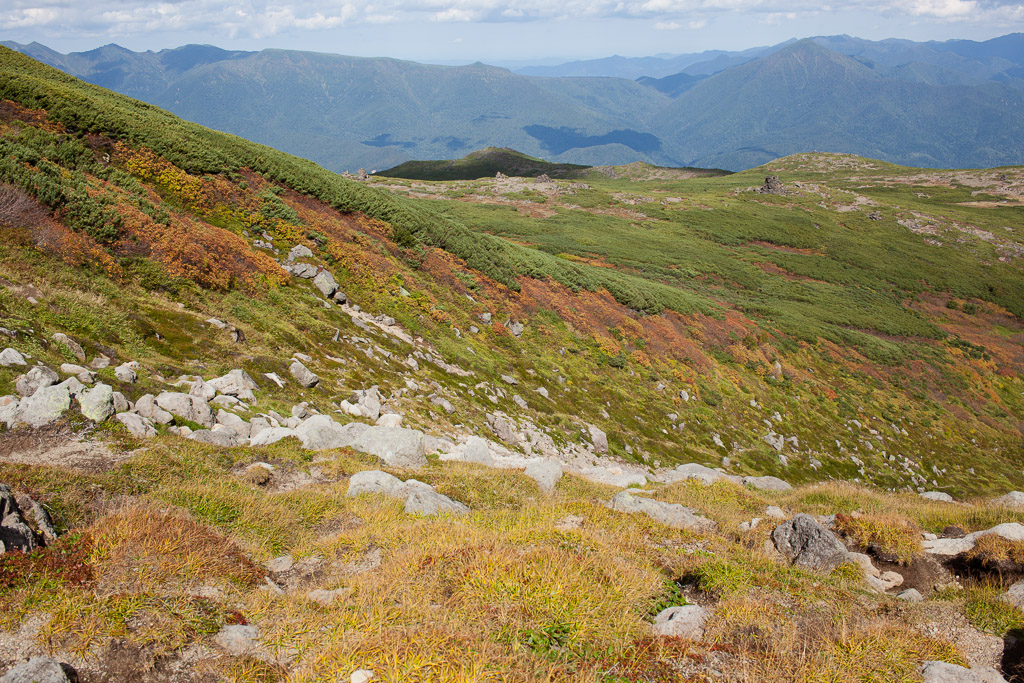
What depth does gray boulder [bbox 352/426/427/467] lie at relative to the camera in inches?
427

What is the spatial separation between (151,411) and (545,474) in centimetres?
797

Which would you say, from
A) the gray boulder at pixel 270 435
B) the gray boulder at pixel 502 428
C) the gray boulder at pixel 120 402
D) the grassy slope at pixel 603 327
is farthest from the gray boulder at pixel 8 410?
the gray boulder at pixel 502 428

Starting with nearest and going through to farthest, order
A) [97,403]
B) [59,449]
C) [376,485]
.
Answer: [59,449]
[97,403]
[376,485]

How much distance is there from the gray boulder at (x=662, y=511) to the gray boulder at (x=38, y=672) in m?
8.22

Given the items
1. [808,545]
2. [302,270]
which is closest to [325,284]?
[302,270]

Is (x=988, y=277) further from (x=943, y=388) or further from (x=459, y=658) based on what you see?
(x=459, y=658)

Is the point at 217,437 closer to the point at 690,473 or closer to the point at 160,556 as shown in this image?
the point at 160,556

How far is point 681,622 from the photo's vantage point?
582 centimetres

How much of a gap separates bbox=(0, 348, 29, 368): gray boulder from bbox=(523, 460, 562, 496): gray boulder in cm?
954

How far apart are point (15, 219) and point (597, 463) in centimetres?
1798

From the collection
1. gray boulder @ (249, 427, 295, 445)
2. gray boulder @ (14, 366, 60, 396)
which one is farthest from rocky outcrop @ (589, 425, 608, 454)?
gray boulder @ (14, 366, 60, 396)

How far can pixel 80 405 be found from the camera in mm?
8070

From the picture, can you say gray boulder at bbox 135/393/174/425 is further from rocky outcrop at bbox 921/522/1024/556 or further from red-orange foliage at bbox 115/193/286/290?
rocky outcrop at bbox 921/522/1024/556

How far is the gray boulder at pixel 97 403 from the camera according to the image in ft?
26.3
